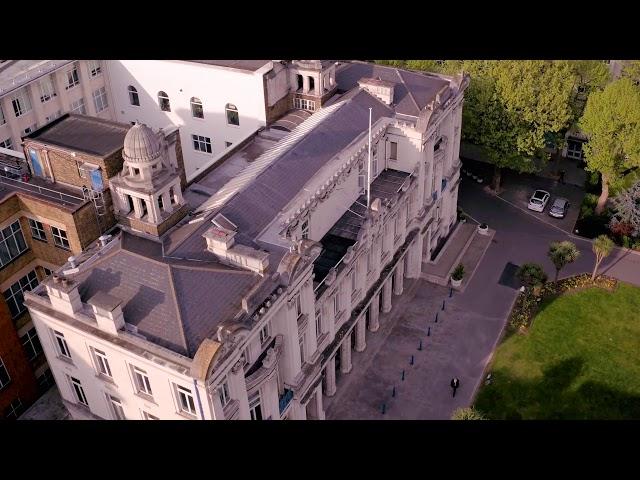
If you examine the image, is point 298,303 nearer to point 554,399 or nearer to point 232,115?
point 554,399

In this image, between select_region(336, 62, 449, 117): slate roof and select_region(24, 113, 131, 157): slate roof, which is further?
select_region(336, 62, 449, 117): slate roof

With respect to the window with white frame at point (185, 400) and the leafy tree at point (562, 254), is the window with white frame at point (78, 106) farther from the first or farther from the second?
the leafy tree at point (562, 254)

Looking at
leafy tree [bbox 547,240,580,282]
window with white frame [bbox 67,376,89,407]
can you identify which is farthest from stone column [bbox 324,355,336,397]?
leafy tree [bbox 547,240,580,282]

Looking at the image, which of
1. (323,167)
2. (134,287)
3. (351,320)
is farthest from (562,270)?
(134,287)

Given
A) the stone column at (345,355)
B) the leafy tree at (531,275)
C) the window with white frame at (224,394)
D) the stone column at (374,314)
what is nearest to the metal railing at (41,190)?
the window with white frame at (224,394)

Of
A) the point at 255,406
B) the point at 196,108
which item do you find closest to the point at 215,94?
the point at 196,108

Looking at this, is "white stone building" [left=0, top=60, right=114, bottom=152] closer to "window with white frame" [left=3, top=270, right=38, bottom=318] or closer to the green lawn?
"window with white frame" [left=3, top=270, right=38, bottom=318]
